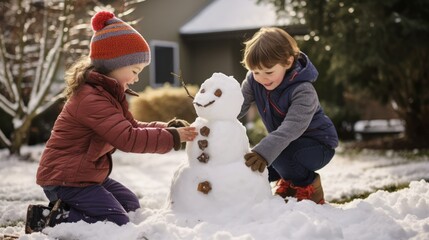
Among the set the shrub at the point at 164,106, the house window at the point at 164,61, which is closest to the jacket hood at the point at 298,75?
the shrub at the point at 164,106

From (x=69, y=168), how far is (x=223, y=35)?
11.5 metres

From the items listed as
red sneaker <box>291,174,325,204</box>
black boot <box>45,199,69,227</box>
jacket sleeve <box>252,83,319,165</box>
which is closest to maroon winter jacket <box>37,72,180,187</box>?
black boot <box>45,199,69,227</box>

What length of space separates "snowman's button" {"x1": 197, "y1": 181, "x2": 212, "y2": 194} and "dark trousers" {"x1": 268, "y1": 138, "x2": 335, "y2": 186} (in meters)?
0.91

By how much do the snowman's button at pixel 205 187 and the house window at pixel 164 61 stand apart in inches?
468

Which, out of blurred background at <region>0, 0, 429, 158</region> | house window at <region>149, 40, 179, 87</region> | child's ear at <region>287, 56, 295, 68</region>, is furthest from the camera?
house window at <region>149, 40, 179, 87</region>

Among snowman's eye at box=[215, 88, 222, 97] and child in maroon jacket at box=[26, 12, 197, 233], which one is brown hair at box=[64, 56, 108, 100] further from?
snowman's eye at box=[215, 88, 222, 97]

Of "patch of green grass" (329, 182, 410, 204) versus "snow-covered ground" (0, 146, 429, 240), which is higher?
"snow-covered ground" (0, 146, 429, 240)

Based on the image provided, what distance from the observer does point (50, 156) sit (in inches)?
129

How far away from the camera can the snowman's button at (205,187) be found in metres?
3.13

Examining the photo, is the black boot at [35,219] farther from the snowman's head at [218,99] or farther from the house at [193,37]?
the house at [193,37]

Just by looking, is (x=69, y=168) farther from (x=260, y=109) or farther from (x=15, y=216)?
(x=260, y=109)

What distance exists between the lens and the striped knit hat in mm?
3332

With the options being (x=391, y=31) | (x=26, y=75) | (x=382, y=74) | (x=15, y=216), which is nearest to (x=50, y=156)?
(x=15, y=216)

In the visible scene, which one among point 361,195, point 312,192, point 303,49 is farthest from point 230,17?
point 312,192
